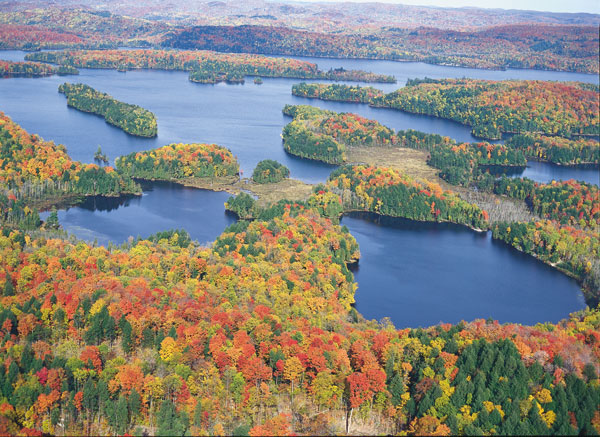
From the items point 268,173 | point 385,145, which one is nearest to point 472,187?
point 385,145

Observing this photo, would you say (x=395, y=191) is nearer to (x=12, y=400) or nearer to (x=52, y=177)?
(x=52, y=177)

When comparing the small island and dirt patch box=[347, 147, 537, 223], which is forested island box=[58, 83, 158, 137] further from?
dirt patch box=[347, 147, 537, 223]

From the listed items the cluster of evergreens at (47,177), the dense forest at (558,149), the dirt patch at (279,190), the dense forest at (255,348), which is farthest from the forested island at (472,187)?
the cluster of evergreens at (47,177)

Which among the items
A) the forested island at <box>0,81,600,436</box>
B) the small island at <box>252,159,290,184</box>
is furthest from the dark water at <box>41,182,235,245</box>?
the forested island at <box>0,81,600,436</box>

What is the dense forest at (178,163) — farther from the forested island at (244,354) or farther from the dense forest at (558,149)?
the dense forest at (558,149)

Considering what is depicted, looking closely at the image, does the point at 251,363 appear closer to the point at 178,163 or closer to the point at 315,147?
the point at 178,163

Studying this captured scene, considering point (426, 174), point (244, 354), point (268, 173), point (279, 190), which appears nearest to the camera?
point (244, 354)
